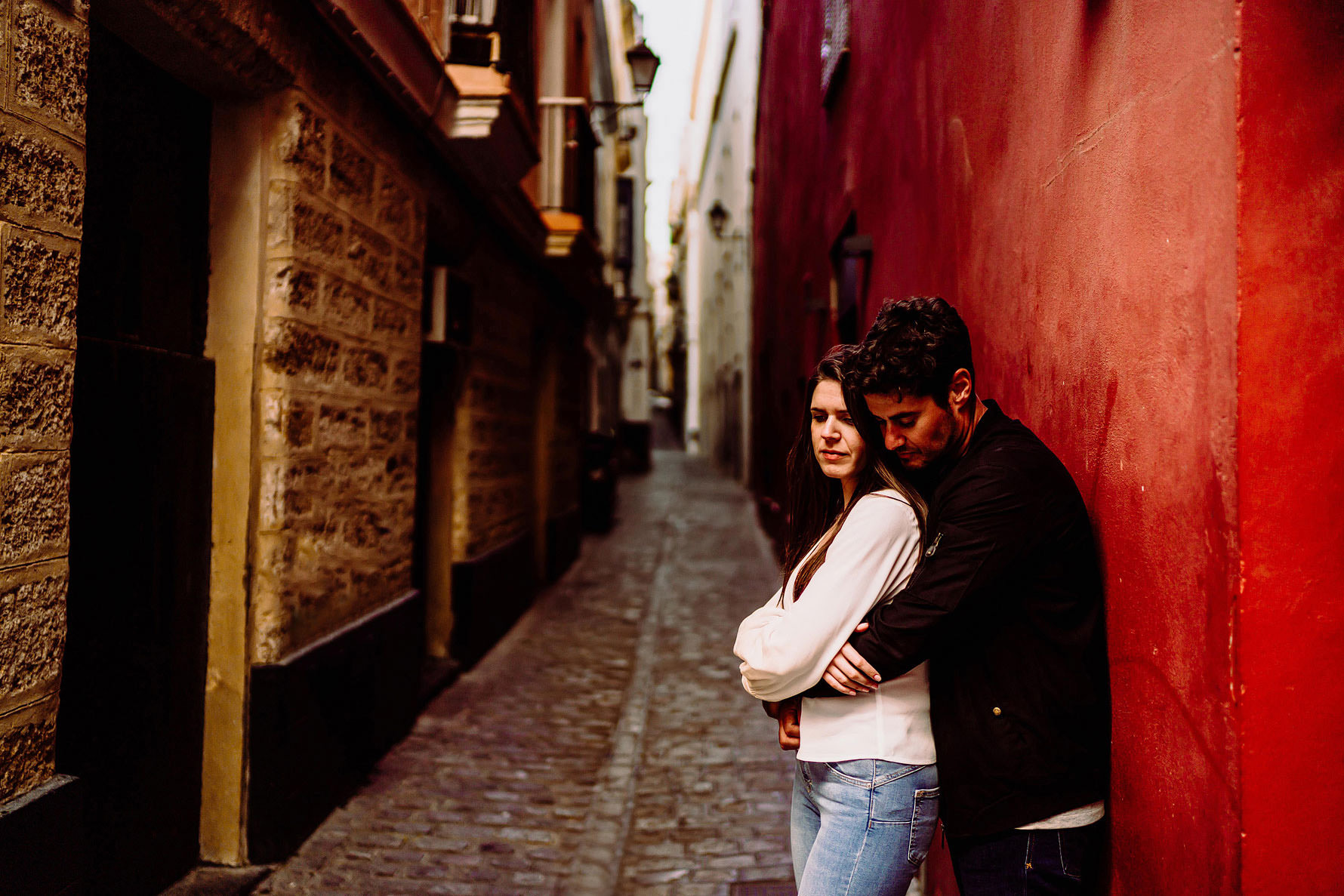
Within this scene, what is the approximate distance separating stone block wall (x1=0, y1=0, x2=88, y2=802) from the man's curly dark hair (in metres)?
2.15

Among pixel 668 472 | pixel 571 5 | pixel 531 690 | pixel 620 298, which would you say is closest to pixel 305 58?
pixel 531 690

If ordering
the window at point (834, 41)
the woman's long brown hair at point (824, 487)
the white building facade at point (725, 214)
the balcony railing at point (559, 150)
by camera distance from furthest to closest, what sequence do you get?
the white building facade at point (725, 214), the balcony railing at point (559, 150), the window at point (834, 41), the woman's long brown hair at point (824, 487)

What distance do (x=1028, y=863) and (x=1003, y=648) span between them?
435 millimetres

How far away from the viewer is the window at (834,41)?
6098 mm

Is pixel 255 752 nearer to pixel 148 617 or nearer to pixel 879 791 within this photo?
pixel 148 617

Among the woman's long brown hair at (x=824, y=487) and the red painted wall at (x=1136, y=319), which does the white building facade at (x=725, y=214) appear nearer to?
the red painted wall at (x=1136, y=319)

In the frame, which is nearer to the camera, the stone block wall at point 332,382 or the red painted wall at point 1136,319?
the red painted wall at point 1136,319

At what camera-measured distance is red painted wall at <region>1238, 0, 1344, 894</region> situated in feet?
4.59

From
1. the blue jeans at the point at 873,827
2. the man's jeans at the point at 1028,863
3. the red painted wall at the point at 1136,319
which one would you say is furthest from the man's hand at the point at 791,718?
the red painted wall at the point at 1136,319

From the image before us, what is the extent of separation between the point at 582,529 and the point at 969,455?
42.9 ft

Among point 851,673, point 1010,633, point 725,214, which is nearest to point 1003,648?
point 1010,633

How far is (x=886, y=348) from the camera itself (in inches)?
73.3

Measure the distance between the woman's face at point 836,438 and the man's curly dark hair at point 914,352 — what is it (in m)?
0.13

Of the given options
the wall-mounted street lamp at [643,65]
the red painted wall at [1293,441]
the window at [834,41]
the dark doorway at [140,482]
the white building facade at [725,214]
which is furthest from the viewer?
the white building facade at [725,214]
